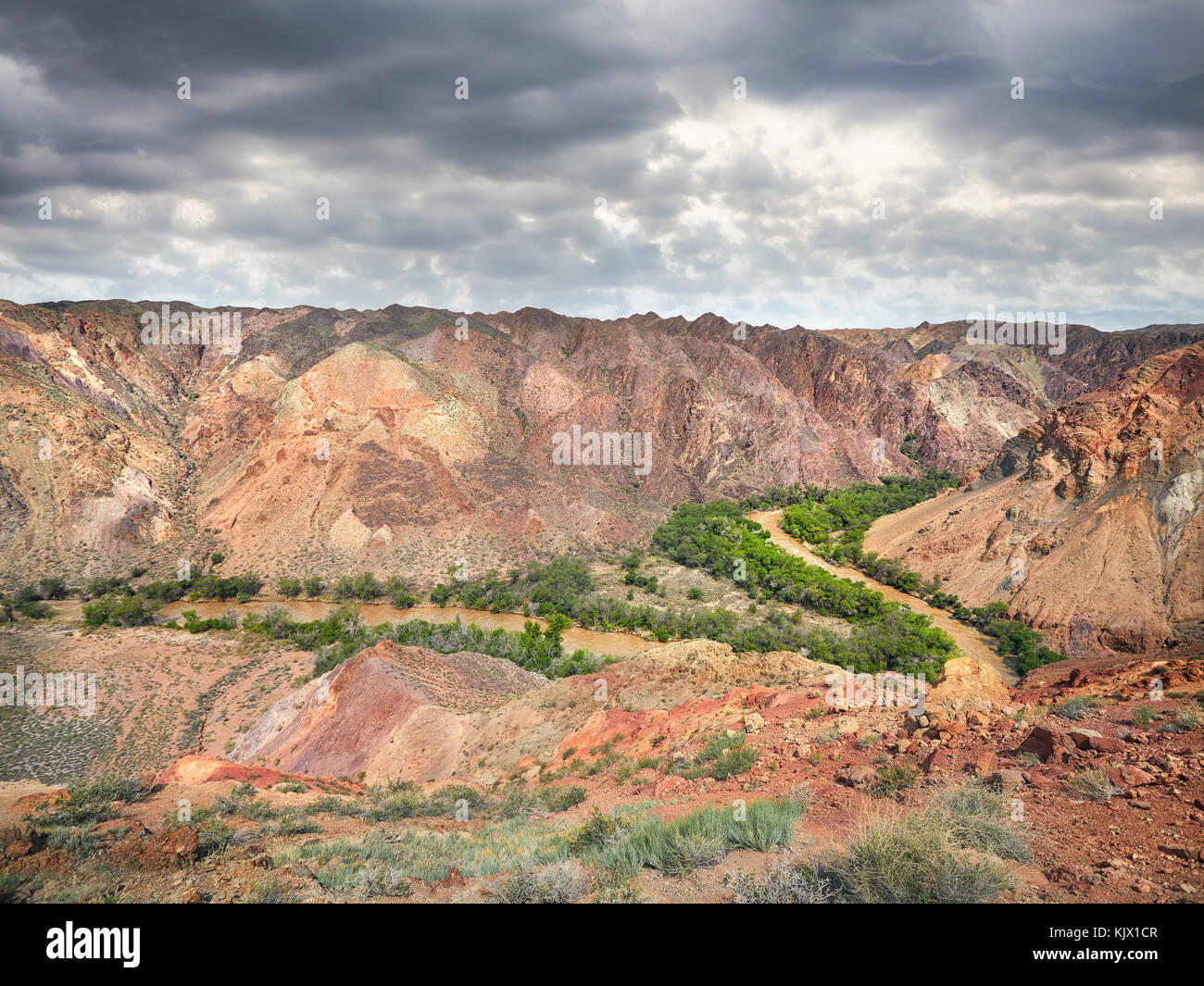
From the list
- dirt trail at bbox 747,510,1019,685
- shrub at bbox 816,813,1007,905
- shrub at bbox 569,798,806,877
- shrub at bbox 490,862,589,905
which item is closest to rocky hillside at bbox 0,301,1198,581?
dirt trail at bbox 747,510,1019,685

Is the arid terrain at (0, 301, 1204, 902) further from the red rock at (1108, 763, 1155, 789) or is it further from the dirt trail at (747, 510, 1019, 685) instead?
the dirt trail at (747, 510, 1019, 685)

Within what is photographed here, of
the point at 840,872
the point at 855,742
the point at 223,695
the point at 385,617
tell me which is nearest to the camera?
the point at 840,872

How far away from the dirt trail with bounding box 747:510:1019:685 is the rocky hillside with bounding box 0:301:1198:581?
14810 mm

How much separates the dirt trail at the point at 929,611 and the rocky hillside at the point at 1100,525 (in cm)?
256

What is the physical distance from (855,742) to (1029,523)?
42.7 metres

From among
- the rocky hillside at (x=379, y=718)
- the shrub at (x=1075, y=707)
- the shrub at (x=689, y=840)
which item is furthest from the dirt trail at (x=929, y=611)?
the shrub at (x=689, y=840)

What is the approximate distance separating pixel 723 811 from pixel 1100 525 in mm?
44054

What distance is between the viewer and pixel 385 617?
4684 centimetres

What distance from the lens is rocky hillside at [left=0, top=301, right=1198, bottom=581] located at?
52.9 meters

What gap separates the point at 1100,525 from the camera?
3978 centimetres

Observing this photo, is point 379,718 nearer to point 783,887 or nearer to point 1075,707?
point 783,887

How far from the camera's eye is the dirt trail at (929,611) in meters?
35.9
